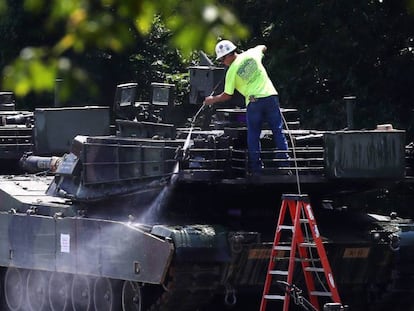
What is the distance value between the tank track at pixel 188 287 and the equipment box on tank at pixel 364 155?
1.44 m

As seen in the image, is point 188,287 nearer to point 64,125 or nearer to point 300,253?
point 300,253

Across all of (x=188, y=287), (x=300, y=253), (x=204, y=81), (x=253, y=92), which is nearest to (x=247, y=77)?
(x=253, y=92)

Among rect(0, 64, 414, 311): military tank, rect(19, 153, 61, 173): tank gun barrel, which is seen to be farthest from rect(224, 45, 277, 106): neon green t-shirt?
rect(19, 153, 61, 173): tank gun barrel

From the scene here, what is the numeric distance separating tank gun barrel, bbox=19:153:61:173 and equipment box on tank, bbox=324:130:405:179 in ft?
12.7

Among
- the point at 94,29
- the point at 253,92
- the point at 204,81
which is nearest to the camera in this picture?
the point at 94,29

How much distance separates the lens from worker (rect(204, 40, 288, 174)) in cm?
1095

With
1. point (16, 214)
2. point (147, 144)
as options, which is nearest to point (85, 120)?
point (16, 214)

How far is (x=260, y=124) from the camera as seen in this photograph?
10.9m

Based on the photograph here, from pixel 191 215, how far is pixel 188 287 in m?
1.23

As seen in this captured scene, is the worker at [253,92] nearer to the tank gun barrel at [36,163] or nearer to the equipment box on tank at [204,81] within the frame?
the equipment box on tank at [204,81]

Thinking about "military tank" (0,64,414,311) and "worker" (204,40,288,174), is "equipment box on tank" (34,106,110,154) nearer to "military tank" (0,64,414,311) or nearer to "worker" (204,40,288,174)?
"military tank" (0,64,414,311)

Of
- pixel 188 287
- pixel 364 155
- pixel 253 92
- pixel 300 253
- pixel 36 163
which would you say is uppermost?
pixel 253 92

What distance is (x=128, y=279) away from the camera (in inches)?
439

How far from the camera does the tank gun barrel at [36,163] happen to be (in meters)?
13.6
